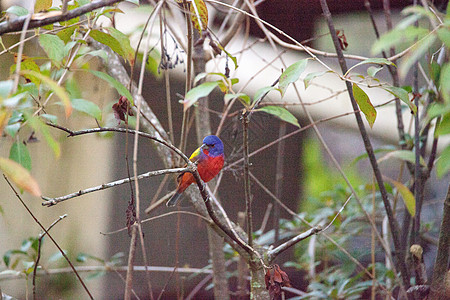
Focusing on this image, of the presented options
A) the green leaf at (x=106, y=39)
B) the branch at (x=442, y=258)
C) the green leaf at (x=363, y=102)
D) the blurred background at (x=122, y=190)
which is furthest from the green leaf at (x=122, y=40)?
the blurred background at (x=122, y=190)

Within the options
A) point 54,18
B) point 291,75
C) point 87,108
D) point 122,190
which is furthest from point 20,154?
point 122,190

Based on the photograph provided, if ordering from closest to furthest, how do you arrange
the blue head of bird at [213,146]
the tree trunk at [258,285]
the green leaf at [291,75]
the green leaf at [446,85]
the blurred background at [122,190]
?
the green leaf at [446,85]
the green leaf at [291,75]
the tree trunk at [258,285]
the blue head of bird at [213,146]
the blurred background at [122,190]

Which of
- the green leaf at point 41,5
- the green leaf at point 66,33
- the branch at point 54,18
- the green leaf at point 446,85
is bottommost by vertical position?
the green leaf at point 446,85

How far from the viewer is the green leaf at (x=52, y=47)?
2.27ft

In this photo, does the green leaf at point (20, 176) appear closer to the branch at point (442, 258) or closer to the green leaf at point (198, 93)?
the green leaf at point (198, 93)

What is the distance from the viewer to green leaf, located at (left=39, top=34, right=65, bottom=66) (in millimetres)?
690

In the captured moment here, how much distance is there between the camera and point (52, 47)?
70 cm

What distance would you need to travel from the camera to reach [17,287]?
2.04 meters

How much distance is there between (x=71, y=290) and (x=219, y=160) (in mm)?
1209

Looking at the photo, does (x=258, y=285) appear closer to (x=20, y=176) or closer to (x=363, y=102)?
(x=363, y=102)

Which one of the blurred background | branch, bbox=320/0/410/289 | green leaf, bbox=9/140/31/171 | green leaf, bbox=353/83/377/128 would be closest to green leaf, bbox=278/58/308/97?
green leaf, bbox=353/83/377/128

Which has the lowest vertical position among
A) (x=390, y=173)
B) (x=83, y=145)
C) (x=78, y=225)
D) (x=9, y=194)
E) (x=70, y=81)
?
(x=390, y=173)

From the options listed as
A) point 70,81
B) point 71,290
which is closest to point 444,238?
point 70,81

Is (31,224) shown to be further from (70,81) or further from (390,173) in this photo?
(390,173)
